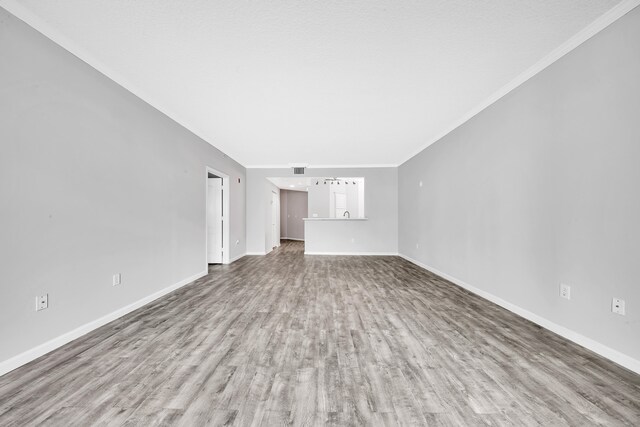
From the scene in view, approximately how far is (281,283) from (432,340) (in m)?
2.59

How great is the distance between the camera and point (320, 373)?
180cm

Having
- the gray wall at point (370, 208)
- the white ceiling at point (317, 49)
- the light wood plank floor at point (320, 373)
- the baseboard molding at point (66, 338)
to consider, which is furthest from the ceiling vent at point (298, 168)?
the light wood plank floor at point (320, 373)

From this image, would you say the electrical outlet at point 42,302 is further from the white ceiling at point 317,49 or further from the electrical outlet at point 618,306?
the electrical outlet at point 618,306

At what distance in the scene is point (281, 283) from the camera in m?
4.31

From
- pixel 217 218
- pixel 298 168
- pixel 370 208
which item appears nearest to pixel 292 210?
pixel 298 168

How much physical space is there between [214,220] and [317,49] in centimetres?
478

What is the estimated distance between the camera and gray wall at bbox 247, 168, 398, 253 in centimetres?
752

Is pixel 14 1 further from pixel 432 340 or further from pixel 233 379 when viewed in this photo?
pixel 432 340

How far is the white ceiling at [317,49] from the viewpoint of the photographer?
1.92m

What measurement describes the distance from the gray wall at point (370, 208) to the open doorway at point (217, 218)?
4.84 ft

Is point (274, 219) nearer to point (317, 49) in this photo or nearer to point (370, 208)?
point (370, 208)

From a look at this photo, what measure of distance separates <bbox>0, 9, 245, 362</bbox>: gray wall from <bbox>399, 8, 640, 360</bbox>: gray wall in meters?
4.44

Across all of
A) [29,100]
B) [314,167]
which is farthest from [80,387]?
[314,167]

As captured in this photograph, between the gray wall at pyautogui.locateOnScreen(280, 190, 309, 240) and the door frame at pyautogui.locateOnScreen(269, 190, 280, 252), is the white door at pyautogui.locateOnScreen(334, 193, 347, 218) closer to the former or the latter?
the door frame at pyautogui.locateOnScreen(269, 190, 280, 252)
